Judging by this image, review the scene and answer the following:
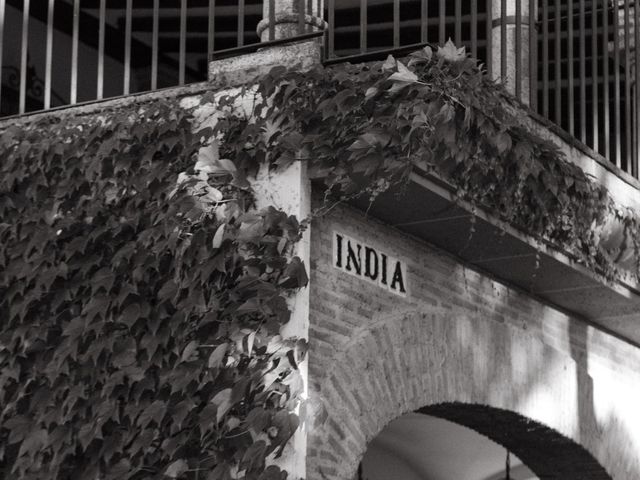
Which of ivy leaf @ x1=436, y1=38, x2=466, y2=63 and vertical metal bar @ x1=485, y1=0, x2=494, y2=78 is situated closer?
ivy leaf @ x1=436, y1=38, x2=466, y2=63

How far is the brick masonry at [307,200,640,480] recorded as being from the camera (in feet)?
20.2

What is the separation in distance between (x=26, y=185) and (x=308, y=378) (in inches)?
64.8

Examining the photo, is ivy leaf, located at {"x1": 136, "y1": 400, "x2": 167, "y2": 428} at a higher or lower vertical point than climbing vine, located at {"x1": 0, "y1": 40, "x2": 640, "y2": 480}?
lower

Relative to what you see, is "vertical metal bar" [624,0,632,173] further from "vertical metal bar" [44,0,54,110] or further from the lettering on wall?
"vertical metal bar" [44,0,54,110]

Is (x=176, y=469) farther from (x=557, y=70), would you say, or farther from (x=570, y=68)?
(x=570, y=68)

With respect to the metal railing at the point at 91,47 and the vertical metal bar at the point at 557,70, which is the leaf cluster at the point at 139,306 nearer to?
the metal railing at the point at 91,47

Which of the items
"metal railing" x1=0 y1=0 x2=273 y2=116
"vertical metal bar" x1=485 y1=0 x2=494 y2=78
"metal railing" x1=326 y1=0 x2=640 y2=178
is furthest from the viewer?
"metal railing" x1=0 y1=0 x2=273 y2=116

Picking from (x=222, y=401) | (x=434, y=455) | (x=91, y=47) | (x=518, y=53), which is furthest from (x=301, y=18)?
(x=434, y=455)

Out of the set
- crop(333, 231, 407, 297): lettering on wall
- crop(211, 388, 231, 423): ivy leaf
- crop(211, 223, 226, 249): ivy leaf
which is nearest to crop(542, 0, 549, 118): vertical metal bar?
crop(333, 231, 407, 297): lettering on wall

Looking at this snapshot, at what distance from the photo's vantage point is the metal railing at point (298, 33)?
6715 mm

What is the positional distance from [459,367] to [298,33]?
183 centimetres

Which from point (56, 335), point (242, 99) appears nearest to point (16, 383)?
point (56, 335)

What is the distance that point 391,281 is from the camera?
6.68 meters

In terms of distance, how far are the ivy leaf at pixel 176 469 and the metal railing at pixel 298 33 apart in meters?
1.82
